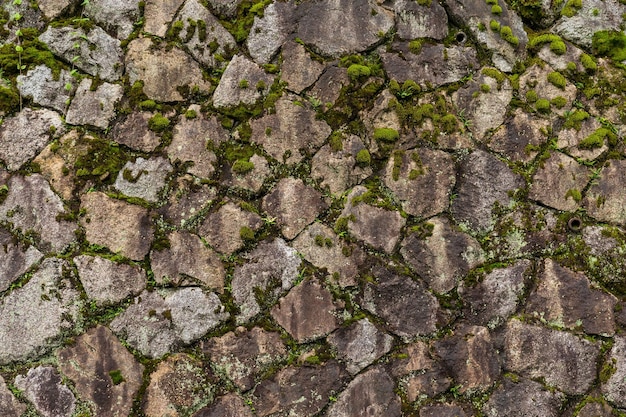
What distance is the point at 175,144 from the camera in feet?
12.5

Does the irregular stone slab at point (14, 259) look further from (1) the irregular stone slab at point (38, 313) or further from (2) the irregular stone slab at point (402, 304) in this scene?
(2) the irregular stone slab at point (402, 304)

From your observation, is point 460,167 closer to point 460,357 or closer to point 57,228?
point 460,357

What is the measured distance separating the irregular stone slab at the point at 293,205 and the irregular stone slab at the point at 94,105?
4.12ft

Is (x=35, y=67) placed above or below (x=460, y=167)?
above

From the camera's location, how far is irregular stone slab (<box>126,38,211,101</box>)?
3922mm

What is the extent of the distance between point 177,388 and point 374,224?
166 cm

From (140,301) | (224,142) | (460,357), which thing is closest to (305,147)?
(224,142)

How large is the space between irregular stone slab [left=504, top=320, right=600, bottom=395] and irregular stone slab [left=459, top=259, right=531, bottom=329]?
0.34 ft

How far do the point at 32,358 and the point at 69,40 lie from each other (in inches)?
86.6

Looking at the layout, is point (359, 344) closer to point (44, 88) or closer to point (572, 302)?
point (572, 302)

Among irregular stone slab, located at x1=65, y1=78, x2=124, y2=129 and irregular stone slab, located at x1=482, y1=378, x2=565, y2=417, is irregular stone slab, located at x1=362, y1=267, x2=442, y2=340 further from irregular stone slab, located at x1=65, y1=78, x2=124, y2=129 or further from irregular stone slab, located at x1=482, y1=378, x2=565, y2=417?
irregular stone slab, located at x1=65, y1=78, x2=124, y2=129

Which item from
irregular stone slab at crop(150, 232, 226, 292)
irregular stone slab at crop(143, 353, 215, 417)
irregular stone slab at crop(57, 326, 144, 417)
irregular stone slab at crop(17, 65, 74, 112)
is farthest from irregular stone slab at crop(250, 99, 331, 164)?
irregular stone slab at crop(57, 326, 144, 417)

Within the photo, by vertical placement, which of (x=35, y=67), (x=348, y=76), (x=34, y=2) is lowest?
(x=348, y=76)

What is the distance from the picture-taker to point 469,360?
143 inches
